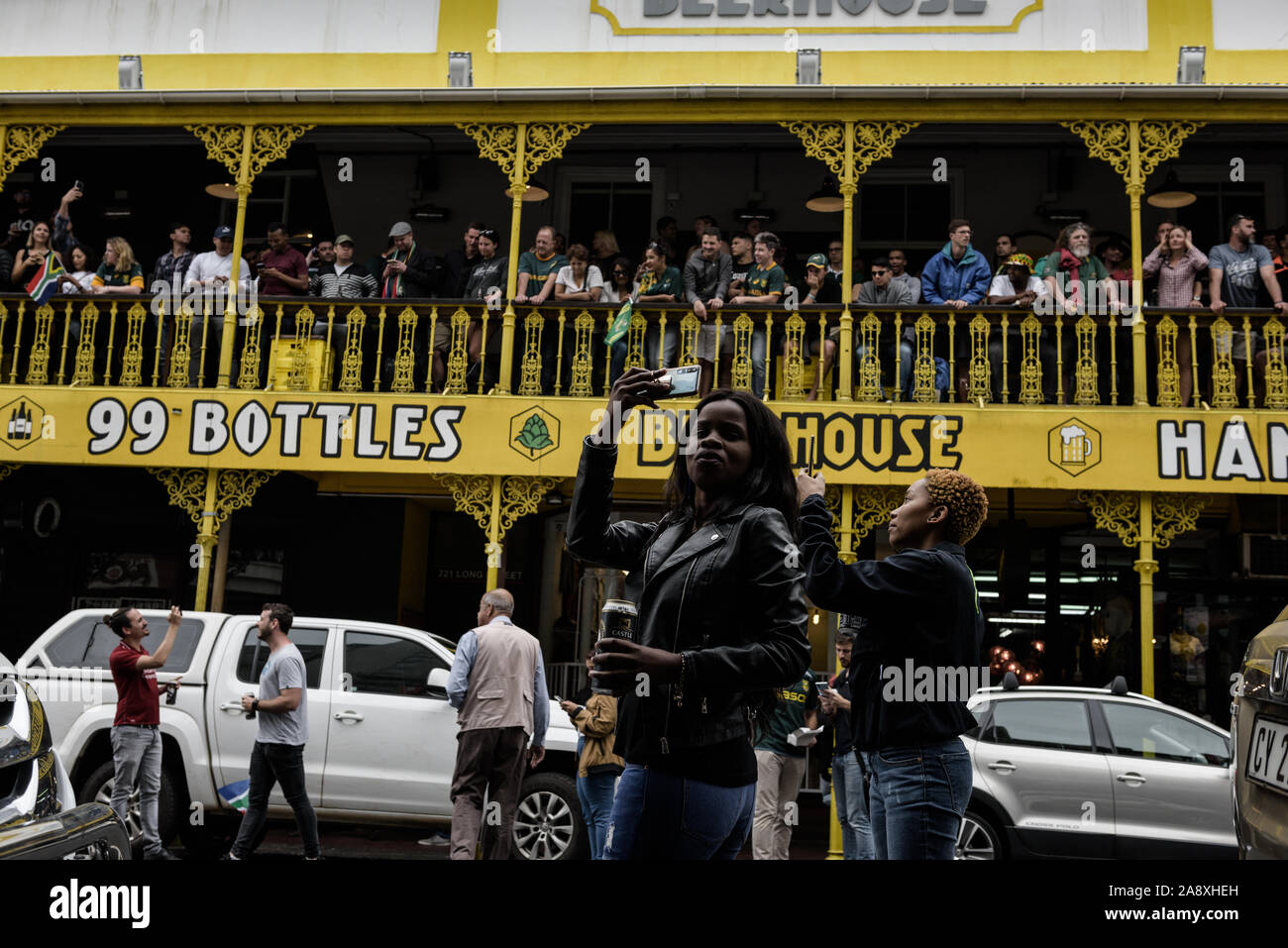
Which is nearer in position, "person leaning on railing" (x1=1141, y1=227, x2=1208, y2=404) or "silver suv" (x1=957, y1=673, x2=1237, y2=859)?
"silver suv" (x1=957, y1=673, x2=1237, y2=859)

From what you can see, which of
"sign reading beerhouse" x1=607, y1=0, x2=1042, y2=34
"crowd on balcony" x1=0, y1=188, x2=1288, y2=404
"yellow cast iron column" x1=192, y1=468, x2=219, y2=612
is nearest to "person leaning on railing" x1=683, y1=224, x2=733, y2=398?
"crowd on balcony" x1=0, y1=188, x2=1288, y2=404

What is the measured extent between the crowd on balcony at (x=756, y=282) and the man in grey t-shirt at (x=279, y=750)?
5.00 m

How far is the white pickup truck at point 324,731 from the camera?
361 inches

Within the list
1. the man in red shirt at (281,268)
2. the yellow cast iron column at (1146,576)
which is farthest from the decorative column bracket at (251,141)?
the yellow cast iron column at (1146,576)

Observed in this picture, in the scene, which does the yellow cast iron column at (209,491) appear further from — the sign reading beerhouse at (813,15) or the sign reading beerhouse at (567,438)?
the sign reading beerhouse at (813,15)

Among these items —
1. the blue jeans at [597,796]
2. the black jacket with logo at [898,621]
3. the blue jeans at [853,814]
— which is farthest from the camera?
the blue jeans at [853,814]

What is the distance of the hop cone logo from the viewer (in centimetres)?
1184

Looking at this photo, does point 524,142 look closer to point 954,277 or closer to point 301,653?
point 954,277

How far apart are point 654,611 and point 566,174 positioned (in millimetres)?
13454

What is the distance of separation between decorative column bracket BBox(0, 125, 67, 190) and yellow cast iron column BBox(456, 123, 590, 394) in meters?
4.74

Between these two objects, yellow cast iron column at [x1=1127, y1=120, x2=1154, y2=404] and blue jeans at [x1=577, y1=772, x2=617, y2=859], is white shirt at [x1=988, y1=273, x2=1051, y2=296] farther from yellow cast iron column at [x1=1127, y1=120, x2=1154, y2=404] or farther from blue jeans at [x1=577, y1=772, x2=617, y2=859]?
A: blue jeans at [x1=577, y1=772, x2=617, y2=859]
